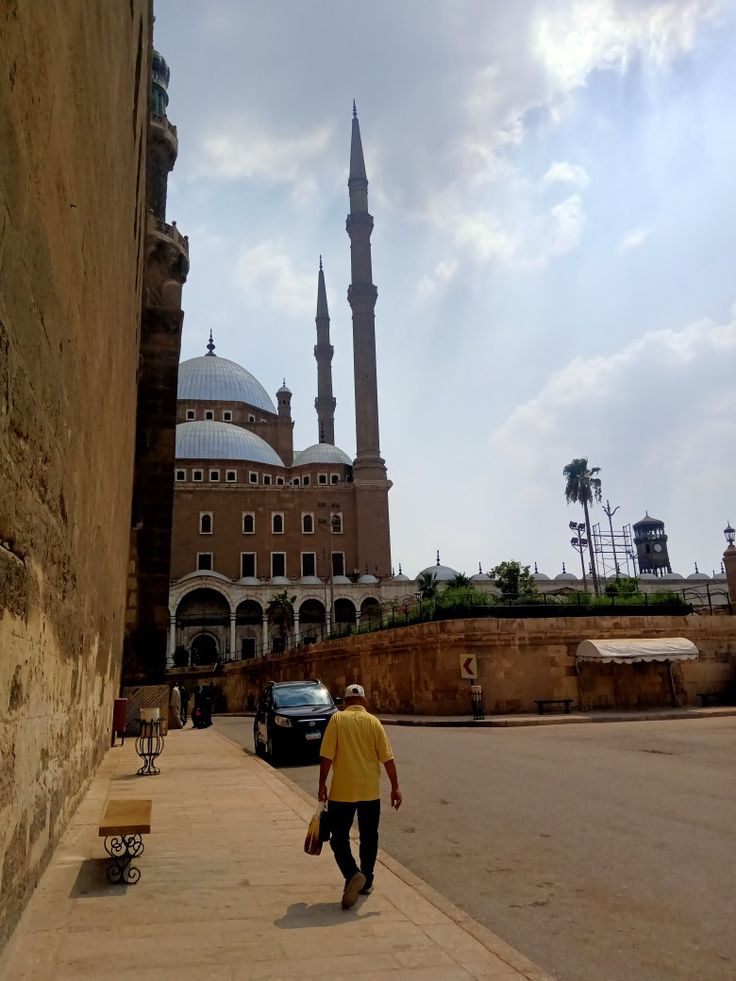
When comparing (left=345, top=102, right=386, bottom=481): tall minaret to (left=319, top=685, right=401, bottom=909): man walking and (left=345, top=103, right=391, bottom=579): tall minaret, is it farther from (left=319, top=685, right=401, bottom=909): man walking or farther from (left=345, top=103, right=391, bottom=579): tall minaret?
(left=319, top=685, right=401, bottom=909): man walking

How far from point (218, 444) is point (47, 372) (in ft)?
186

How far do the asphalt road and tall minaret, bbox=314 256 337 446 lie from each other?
6019 cm

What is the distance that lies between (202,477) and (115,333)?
51174 millimetres

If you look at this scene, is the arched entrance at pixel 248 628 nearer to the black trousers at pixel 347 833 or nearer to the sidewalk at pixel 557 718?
the sidewalk at pixel 557 718

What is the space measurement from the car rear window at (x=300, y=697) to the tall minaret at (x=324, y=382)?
57.5 metres

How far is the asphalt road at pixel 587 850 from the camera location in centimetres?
362

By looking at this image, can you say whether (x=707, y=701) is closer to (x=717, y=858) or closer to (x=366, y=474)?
(x=717, y=858)

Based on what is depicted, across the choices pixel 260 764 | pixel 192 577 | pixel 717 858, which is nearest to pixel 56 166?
pixel 717 858

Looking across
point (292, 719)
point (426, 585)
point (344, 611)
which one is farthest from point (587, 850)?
point (344, 611)

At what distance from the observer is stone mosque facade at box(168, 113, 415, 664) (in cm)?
5059

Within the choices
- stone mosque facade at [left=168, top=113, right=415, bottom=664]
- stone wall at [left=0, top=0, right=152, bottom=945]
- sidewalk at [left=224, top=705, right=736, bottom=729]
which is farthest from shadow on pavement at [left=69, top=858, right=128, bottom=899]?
stone mosque facade at [left=168, top=113, right=415, bottom=664]

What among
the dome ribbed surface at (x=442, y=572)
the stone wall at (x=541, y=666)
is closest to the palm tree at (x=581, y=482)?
the dome ribbed surface at (x=442, y=572)

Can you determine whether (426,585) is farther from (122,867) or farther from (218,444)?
(122,867)

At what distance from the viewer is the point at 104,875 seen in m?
4.67
